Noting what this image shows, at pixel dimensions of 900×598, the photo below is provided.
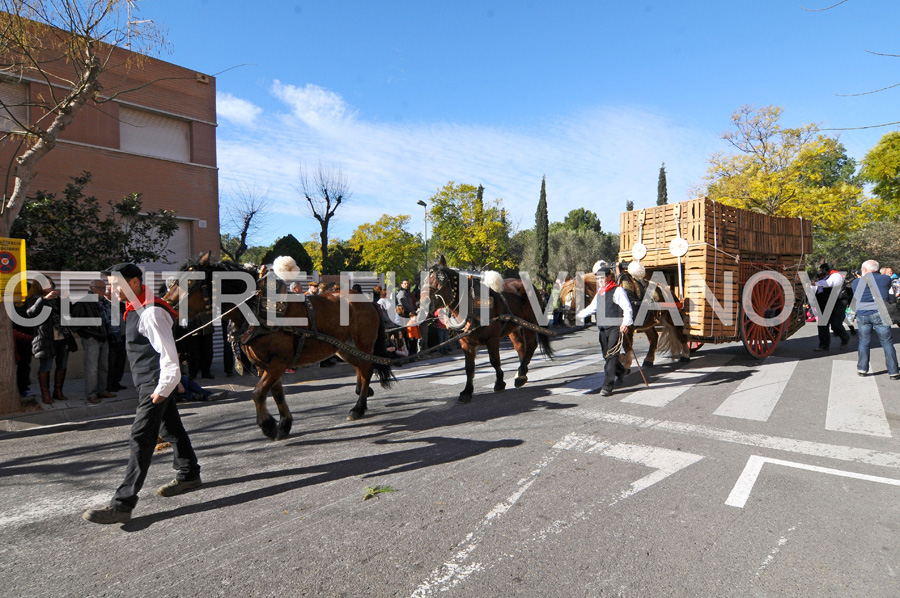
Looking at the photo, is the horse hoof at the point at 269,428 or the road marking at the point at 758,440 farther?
the horse hoof at the point at 269,428

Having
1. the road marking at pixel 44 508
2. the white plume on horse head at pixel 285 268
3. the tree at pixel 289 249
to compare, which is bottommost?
the road marking at pixel 44 508

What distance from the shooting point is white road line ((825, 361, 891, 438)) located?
220 inches

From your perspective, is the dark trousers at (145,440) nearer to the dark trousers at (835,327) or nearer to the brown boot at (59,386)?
the brown boot at (59,386)

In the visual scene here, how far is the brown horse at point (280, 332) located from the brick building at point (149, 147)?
1323cm

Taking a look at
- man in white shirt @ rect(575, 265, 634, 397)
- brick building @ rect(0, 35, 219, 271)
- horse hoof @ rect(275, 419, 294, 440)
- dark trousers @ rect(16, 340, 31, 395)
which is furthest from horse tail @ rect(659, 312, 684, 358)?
brick building @ rect(0, 35, 219, 271)

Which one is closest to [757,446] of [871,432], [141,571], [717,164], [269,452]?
[871,432]

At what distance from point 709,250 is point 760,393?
2629 mm

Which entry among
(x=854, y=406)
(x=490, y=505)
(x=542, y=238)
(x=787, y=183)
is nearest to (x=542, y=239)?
(x=542, y=238)

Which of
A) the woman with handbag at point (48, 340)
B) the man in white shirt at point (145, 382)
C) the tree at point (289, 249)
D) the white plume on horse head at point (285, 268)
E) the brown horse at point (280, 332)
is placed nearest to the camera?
the man in white shirt at point (145, 382)

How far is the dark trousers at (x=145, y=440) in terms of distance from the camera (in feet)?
11.7

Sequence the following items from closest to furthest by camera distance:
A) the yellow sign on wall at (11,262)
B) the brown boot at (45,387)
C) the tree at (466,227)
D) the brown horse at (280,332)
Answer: the brown horse at (280,332), the yellow sign on wall at (11,262), the brown boot at (45,387), the tree at (466,227)

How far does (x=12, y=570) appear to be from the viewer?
9.73 feet

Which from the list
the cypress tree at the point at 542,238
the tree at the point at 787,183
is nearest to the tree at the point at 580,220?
the cypress tree at the point at 542,238

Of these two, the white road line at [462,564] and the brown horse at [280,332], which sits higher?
the brown horse at [280,332]
